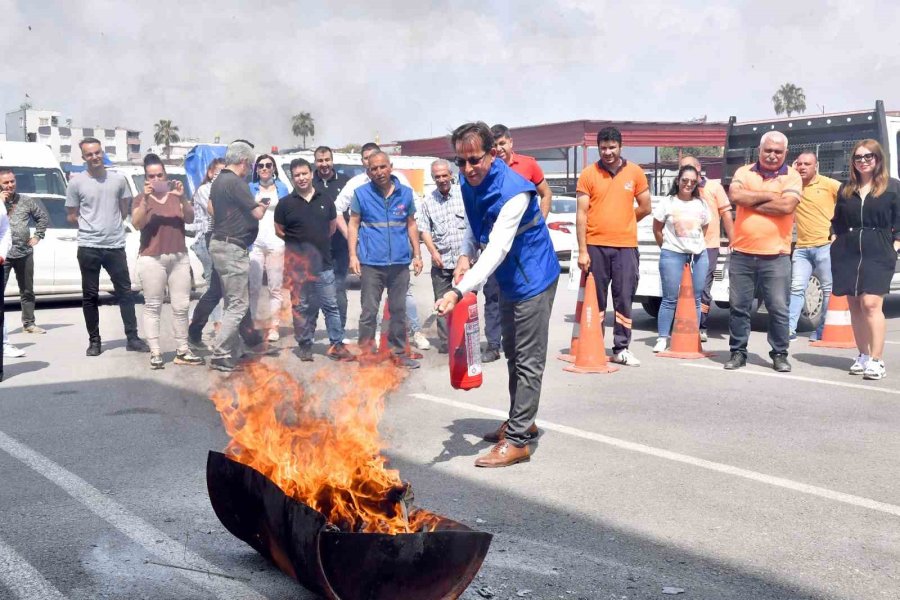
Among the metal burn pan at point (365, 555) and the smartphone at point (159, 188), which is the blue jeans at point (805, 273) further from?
the metal burn pan at point (365, 555)

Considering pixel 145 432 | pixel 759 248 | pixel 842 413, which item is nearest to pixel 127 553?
pixel 145 432

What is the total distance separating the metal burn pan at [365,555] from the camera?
328 centimetres

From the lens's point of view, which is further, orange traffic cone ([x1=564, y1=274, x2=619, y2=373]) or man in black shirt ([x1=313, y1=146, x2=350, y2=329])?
man in black shirt ([x1=313, y1=146, x2=350, y2=329])

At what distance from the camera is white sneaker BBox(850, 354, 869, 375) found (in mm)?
8320

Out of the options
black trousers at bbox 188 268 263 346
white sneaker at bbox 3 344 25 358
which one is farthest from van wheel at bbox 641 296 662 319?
white sneaker at bbox 3 344 25 358

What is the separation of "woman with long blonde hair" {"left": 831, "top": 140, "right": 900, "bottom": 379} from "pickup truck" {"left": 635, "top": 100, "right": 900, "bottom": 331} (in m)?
2.28

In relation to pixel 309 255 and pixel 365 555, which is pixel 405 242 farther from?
pixel 365 555

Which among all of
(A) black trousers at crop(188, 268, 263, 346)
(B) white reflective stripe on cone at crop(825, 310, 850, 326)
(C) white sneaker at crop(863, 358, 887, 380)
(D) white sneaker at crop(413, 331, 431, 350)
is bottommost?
(C) white sneaker at crop(863, 358, 887, 380)

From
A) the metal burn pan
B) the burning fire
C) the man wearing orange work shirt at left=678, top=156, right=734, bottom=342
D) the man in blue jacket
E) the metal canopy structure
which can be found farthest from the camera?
the metal canopy structure

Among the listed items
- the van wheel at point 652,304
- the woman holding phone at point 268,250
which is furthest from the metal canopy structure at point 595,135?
the woman holding phone at point 268,250

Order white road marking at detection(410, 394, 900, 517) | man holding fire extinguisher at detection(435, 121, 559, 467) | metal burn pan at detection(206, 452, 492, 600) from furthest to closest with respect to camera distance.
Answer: man holding fire extinguisher at detection(435, 121, 559, 467) → white road marking at detection(410, 394, 900, 517) → metal burn pan at detection(206, 452, 492, 600)

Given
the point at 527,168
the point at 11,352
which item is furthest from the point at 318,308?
the point at 11,352

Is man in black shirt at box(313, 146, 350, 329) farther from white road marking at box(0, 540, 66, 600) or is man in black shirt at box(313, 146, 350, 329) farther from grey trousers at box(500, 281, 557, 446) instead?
white road marking at box(0, 540, 66, 600)

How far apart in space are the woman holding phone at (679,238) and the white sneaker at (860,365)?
1691 mm
